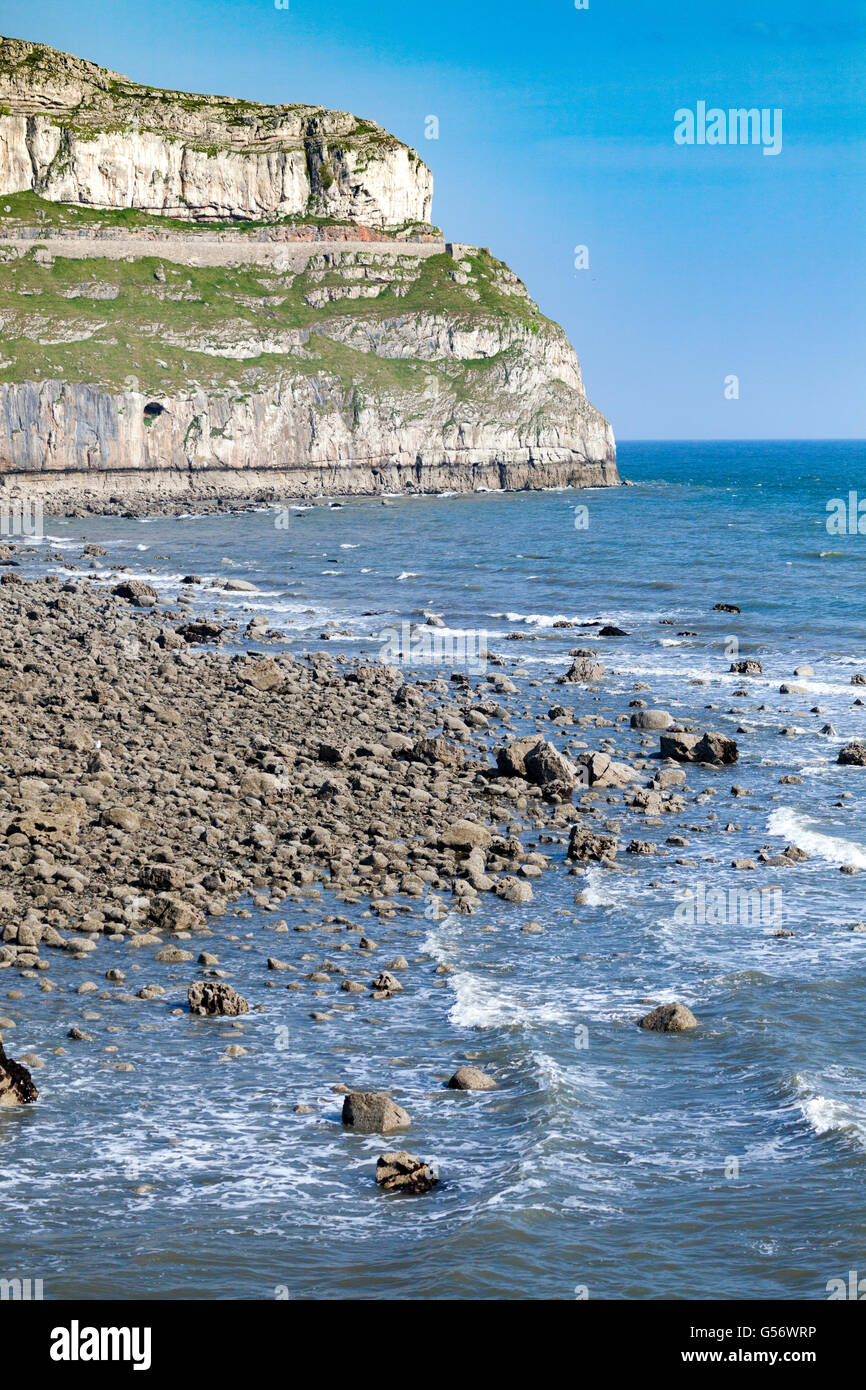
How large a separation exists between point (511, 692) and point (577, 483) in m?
128

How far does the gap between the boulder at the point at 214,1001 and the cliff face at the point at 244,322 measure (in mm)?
111474

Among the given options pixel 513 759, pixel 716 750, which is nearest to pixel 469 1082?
pixel 513 759

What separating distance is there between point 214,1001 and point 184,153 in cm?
18751

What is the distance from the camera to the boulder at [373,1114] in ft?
46.4

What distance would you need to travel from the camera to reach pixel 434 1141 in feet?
→ 46.0

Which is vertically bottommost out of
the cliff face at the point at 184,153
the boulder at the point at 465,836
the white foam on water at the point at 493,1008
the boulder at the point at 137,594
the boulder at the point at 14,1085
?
the white foam on water at the point at 493,1008

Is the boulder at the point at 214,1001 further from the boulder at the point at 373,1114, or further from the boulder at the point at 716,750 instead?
the boulder at the point at 716,750

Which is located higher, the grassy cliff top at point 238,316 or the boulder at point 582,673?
the grassy cliff top at point 238,316

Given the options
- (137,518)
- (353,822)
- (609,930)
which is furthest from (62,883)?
(137,518)

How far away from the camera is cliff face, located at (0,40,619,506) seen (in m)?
136

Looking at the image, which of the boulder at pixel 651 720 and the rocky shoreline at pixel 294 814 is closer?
the rocky shoreline at pixel 294 814

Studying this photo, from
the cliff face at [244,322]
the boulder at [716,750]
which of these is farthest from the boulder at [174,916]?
the cliff face at [244,322]

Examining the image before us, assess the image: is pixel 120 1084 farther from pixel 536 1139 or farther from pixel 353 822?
pixel 353 822
